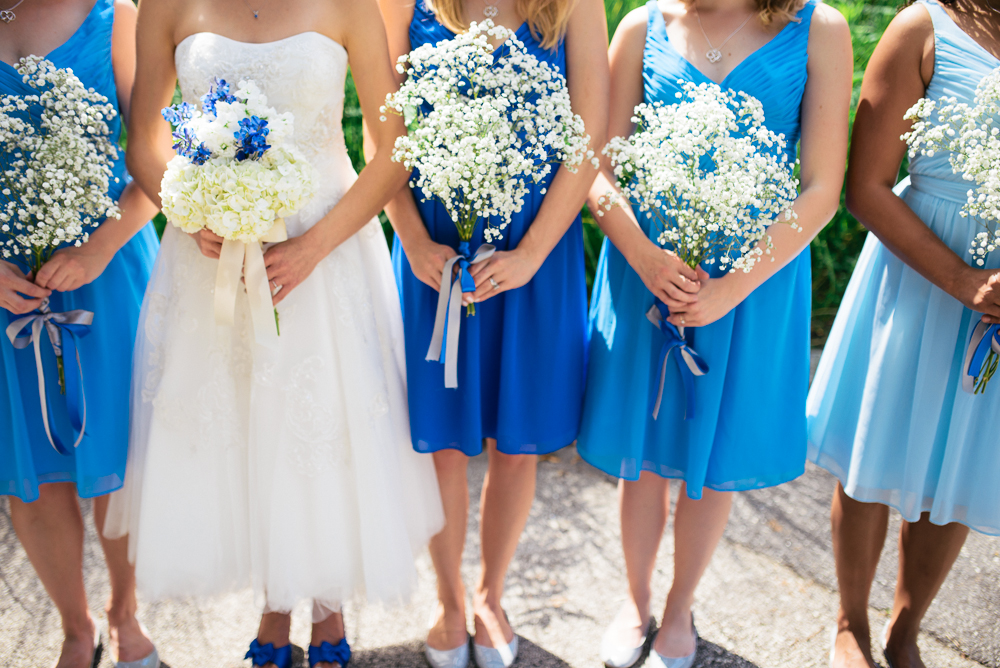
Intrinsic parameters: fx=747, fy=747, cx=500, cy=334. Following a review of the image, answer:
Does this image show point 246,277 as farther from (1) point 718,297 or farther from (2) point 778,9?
(2) point 778,9

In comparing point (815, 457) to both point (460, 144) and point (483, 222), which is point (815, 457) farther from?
point (460, 144)

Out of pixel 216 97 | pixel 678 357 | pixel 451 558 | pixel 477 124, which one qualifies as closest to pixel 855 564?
pixel 678 357

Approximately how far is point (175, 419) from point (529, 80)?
5.11 ft

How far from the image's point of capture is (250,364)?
8.04ft

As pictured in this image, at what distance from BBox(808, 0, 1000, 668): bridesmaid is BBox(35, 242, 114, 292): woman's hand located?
2522 mm

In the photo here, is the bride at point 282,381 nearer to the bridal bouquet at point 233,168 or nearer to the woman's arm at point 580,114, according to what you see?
the bridal bouquet at point 233,168

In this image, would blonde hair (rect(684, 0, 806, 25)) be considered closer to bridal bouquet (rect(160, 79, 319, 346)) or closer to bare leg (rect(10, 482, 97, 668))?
bridal bouquet (rect(160, 79, 319, 346))

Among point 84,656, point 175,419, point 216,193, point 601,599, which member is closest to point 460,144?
point 216,193

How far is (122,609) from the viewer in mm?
2842

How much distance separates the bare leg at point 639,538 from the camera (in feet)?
9.36

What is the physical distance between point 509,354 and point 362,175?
762 millimetres

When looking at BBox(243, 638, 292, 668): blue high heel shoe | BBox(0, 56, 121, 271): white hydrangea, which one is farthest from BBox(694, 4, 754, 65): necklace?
BBox(243, 638, 292, 668): blue high heel shoe

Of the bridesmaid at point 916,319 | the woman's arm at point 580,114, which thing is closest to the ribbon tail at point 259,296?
the woman's arm at point 580,114

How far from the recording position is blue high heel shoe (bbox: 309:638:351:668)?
2762 mm
